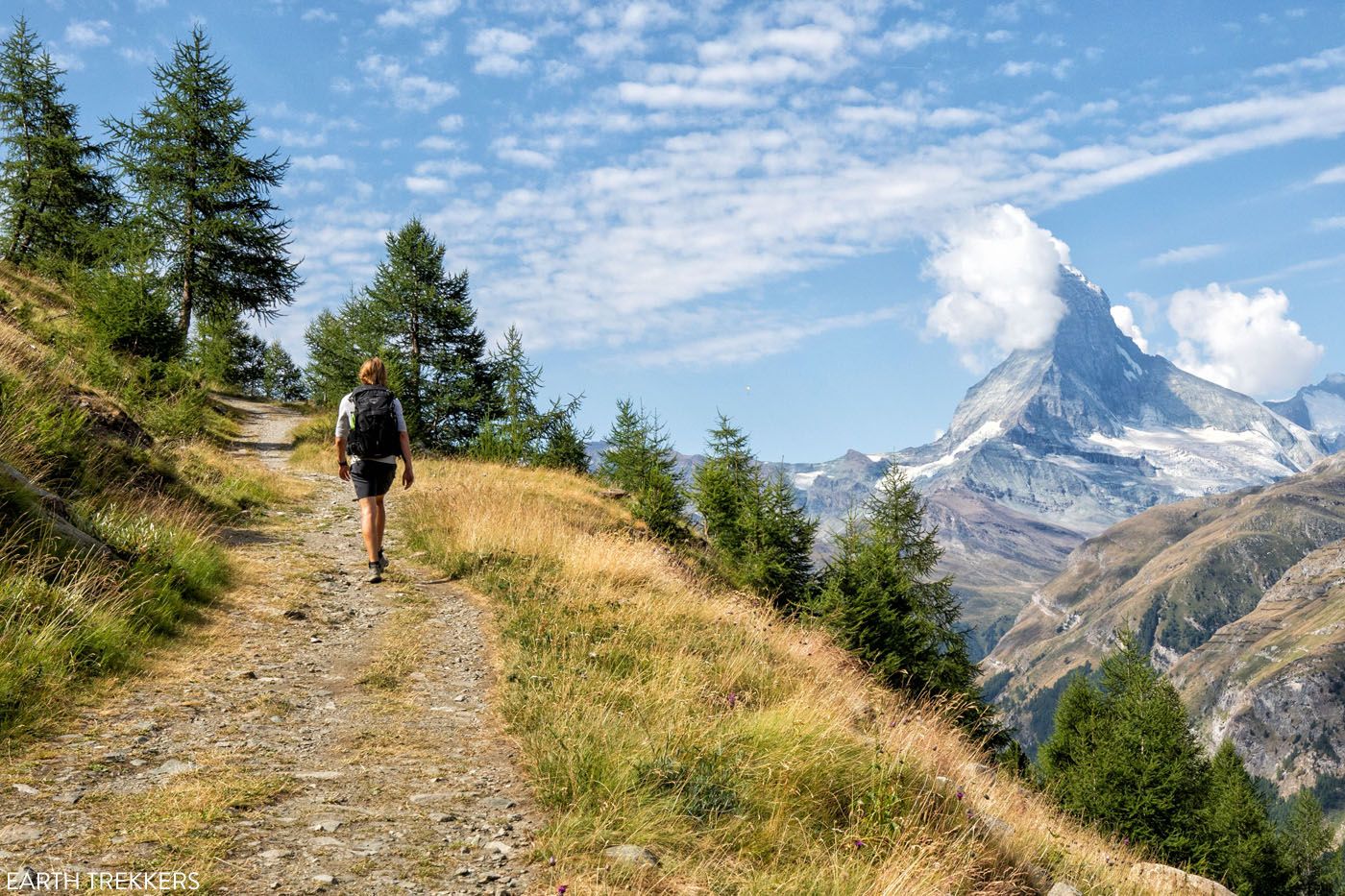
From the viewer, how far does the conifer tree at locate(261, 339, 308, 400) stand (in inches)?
3083

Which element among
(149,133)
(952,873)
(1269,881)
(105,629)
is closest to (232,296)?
(149,133)

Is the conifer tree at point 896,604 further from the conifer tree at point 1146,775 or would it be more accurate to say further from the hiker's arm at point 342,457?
the hiker's arm at point 342,457

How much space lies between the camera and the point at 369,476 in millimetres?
10727

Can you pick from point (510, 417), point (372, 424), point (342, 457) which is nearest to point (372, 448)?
point (372, 424)

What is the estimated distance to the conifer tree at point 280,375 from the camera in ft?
257

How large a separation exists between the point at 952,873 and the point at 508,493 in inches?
521

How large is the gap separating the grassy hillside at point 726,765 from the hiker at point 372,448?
1.73 m

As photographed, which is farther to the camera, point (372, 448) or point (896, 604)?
point (896, 604)

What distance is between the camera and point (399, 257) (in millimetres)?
38312

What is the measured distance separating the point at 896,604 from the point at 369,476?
25.1 meters

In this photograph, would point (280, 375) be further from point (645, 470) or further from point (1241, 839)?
point (1241, 839)

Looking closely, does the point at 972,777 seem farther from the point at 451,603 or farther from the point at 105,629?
the point at 105,629

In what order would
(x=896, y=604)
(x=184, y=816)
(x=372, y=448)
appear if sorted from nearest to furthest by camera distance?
(x=184, y=816)
(x=372, y=448)
(x=896, y=604)

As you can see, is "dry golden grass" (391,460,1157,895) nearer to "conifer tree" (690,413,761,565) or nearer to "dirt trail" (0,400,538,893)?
"dirt trail" (0,400,538,893)
